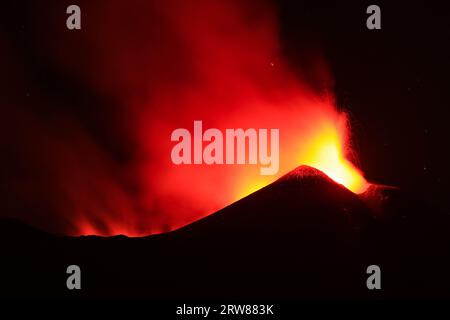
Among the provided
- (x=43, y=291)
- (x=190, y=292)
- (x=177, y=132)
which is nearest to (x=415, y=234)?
(x=190, y=292)

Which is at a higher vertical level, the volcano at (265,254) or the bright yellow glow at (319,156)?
the bright yellow glow at (319,156)

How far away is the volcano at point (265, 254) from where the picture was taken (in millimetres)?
10812

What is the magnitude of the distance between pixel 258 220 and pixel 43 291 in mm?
4197

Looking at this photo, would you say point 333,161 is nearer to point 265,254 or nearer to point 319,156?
point 319,156

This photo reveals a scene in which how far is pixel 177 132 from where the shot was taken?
13727 mm

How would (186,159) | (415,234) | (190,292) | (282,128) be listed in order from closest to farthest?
(190,292) → (415,234) → (186,159) → (282,128)

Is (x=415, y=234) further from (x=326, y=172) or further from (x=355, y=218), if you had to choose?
(x=326, y=172)

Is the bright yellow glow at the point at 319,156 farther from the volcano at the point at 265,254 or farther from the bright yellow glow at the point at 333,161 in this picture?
the volcano at the point at 265,254

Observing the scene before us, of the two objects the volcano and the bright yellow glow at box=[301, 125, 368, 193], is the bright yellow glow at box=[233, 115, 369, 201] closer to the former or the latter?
the bright yellow glow at box=[301, 125, 368, 193]

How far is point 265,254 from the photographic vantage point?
37.2 ft

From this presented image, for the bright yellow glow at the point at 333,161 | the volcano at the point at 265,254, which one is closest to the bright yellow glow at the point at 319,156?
the bright yellow glow at the point at 333,161

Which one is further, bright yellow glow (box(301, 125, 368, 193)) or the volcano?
bright yellow glow (box(301, 125, 368, 193))

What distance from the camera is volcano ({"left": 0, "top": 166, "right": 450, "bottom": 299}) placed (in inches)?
426

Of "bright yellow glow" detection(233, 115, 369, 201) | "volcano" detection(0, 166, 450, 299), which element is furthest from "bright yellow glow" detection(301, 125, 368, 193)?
"volcano" detection(0, 166, 450, 299)
